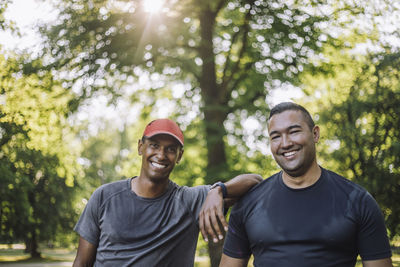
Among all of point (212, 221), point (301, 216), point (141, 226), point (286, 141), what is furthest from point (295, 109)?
point (141, 226)

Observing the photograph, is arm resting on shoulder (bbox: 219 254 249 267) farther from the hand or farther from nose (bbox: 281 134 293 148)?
nose (bbox: 281 134 293 148)

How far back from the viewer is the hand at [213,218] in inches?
97.6

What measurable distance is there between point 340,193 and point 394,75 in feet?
39.5

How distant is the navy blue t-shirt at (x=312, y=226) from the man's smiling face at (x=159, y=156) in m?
0.78

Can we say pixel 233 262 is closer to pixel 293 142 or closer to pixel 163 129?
pixel 293 142

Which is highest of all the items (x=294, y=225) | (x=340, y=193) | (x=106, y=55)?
(x=106, y=55)

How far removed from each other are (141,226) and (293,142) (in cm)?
137

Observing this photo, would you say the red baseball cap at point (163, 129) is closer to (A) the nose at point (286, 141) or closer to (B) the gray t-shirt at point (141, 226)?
(B) the gray t-shirt at point (141, 226)

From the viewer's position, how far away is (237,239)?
2686 mm

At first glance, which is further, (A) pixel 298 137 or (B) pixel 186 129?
(B) pixel 186 129

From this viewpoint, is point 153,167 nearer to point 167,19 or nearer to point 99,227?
point 99,227

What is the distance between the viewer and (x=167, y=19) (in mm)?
10016

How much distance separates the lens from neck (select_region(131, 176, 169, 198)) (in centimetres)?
321

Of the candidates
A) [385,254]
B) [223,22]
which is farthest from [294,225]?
[223,22]
